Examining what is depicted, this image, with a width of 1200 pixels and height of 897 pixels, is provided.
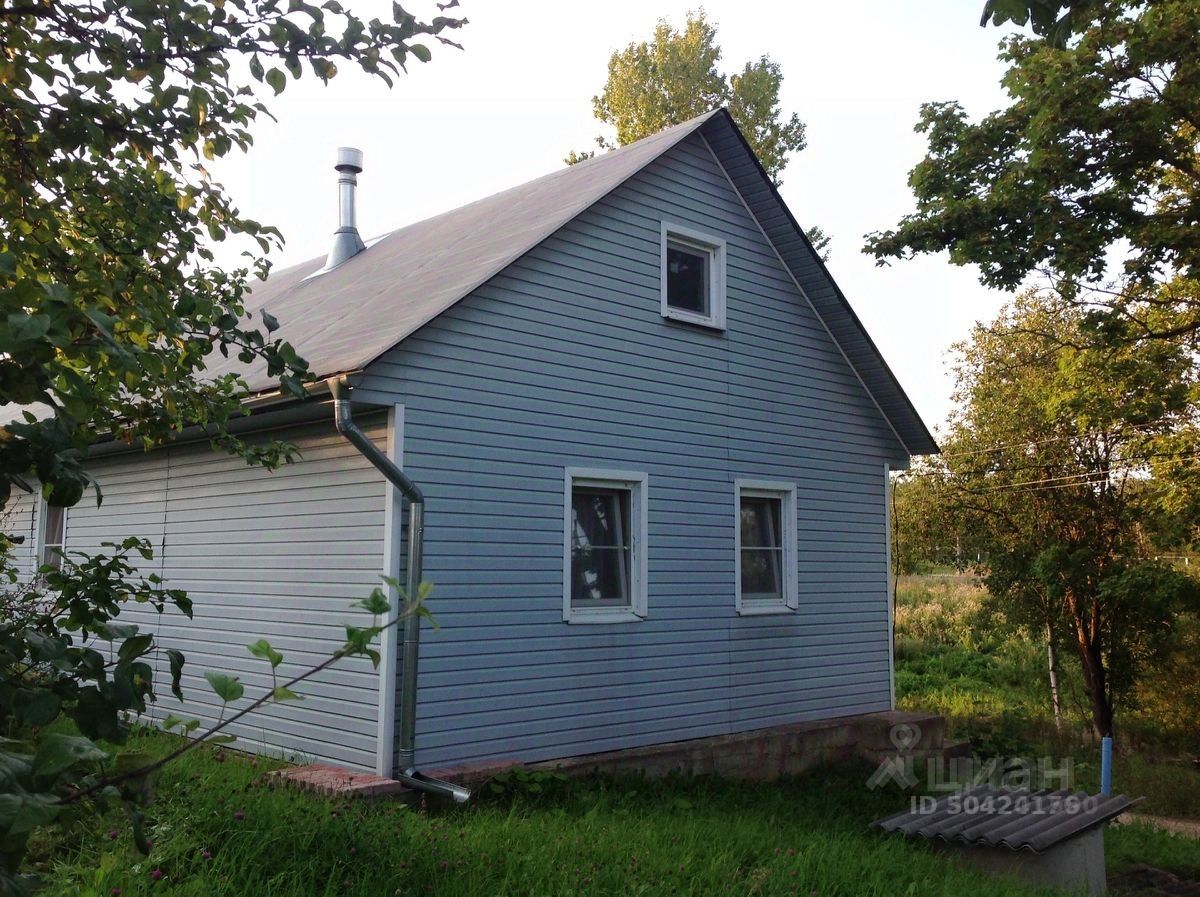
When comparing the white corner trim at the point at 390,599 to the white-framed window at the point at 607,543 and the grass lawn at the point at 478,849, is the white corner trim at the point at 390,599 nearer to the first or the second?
the grass lawn at the point at 478,849

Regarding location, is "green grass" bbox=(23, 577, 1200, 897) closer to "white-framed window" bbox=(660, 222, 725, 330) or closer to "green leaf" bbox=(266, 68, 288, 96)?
"green leaf" bbox=(266, 68, 288, 96)

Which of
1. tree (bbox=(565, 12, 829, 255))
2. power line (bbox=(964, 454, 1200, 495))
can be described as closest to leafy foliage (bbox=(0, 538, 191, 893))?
power line (bbox=(964, 454, 1200, 495))

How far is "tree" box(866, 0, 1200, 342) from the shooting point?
11703mm

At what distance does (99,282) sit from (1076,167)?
38.7 ft

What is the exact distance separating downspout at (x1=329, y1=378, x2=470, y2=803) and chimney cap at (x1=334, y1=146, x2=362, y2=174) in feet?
29.5

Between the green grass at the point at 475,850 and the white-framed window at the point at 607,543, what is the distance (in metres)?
1.68

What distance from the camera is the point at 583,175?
37.7ft

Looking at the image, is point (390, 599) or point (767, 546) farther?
point (767, 546)

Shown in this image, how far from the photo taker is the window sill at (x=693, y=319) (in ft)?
34.8

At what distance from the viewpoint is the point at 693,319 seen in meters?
10.8

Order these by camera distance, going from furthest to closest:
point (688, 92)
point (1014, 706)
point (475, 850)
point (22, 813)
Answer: point (688, 92) < point (1014, 706) < point (475, 850) < point (22, 813)

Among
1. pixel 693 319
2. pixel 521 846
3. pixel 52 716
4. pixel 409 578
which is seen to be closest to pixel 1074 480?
pixel 693 319

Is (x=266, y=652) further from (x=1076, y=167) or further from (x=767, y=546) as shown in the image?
(x=1076, y=167)

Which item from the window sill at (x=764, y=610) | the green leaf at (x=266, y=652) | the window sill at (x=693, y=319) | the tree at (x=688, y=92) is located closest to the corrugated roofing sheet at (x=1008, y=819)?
the window sill at (x=764, y=610)
